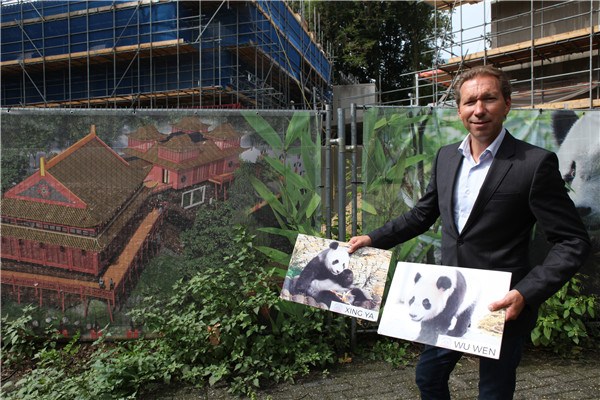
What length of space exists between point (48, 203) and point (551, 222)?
408 centimetres

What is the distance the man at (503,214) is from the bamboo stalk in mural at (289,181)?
208 centimetres

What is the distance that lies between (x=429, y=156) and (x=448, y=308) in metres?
2.50

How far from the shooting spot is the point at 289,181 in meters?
4.16

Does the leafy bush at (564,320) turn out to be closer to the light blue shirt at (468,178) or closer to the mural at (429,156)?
the mural at (429,156)

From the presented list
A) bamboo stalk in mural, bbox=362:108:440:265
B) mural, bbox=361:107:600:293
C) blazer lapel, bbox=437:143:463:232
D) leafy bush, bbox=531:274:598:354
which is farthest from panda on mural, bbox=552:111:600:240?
blazer lapel, bbox=437:143:463:232

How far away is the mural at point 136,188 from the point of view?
13.6 feet

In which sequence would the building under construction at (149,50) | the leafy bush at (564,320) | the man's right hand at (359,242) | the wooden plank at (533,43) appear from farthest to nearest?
the building under construction at (149,50) < the wooden plank at (533,43) < the leafy bush at (564,320) < the man's right hand at (359,242)

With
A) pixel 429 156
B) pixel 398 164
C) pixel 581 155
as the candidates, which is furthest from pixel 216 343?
pixel 581 155

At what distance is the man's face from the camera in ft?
6.29

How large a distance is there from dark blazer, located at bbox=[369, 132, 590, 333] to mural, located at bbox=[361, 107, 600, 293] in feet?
6.77

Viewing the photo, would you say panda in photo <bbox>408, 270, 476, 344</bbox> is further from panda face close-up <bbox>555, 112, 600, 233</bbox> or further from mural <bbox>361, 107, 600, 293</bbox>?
panda face close-up <bbox>555, 112, 600, 233</bbox>

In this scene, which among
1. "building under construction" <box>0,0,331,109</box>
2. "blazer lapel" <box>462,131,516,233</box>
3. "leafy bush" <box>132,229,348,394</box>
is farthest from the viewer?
"building under construction" <box>0,0,331,109</box>

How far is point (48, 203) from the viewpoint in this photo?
4.21m

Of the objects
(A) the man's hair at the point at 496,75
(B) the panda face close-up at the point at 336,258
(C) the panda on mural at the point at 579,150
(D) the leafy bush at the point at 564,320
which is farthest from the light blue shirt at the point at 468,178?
(C) the panda on mural at the point at 579,150
